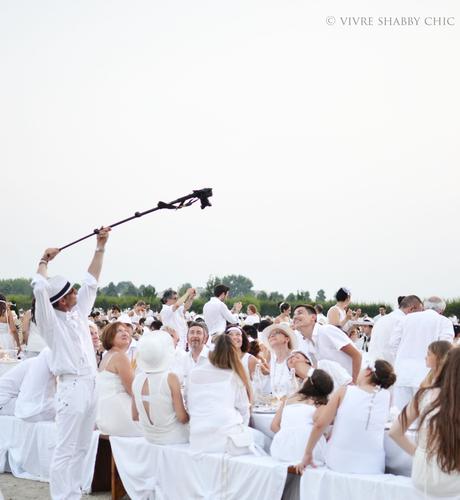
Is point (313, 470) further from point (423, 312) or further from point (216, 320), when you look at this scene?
point (216, 320)

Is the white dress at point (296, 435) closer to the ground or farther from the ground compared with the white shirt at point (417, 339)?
closer to the ground

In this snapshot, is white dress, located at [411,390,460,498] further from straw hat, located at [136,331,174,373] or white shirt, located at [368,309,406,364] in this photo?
white shirt, located at [368,309,406,364]

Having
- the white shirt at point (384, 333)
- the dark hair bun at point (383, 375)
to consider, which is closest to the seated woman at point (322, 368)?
the dark hair bun at point (383, 375)

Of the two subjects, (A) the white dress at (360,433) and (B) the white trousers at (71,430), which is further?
(B) the white trousers at (71,430)

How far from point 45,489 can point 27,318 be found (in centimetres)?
642

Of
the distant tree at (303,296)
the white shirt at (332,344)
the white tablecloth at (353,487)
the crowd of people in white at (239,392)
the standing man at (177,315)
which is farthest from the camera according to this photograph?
the distant tree at (303,296)

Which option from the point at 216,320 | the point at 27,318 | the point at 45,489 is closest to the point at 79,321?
the point at 45,489

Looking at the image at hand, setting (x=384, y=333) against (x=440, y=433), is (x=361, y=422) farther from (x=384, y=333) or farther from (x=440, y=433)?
(x=384, y=333)

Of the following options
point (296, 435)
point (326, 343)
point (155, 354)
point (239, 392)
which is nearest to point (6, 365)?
point (155, 354)

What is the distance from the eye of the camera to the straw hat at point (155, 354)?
22.4ft

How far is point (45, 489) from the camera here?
7.75m

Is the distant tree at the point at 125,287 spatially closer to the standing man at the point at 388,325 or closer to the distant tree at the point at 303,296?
the distant tree at the point at 303,296

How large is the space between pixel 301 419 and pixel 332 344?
1.61m

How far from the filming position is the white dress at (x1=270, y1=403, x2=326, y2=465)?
243 inches
